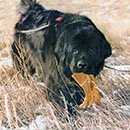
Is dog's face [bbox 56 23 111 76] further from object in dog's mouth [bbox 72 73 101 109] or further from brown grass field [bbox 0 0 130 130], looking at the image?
brown grass field [bbox 0 0 130 130]

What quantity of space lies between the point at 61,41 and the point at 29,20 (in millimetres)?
1246

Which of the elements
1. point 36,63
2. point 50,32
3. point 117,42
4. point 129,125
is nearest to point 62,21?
point 50,32

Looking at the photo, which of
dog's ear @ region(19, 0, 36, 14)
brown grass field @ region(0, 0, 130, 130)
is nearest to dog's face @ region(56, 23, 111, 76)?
brown grass field @ region(0, 0, 130, 130)

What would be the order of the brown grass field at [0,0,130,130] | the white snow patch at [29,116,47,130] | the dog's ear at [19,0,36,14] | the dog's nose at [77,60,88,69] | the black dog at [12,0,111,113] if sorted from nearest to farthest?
the brown grass field at [0,0,130,130], the white snow patch at [29,116,47,130], the dog's nose at [77,60,88,69], the black dog at [12,0,111,113], the dog's ear at [19,0,36,14]

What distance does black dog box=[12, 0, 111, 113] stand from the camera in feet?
9.64

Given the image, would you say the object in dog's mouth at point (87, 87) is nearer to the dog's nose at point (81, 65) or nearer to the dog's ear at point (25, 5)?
the dog's nose at point (81, 65)

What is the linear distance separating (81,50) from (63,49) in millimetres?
254

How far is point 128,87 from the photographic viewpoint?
3805 mm

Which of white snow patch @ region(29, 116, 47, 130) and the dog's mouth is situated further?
the dog's mouth

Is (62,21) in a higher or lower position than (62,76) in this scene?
higher

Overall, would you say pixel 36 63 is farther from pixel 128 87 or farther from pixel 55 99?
pixel 128 87

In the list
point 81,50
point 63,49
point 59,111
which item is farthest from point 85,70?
point 59,111

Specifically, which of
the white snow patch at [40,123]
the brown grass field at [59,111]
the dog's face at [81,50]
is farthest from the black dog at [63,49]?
the white snow patch at [40,123]

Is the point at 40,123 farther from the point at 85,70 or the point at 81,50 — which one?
the point at 81,50
